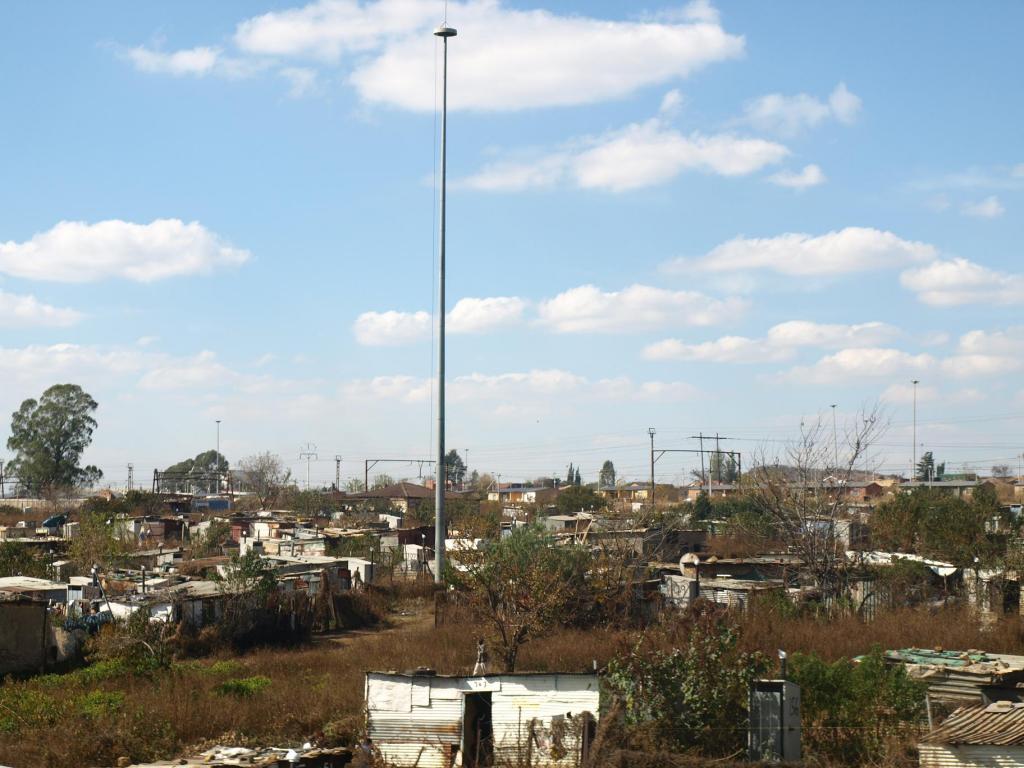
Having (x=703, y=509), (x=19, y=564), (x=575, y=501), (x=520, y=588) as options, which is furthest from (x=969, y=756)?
(x=575, y=501)

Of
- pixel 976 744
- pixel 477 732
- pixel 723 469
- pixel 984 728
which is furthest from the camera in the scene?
pixel 723 469

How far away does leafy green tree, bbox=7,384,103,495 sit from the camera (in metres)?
87.2

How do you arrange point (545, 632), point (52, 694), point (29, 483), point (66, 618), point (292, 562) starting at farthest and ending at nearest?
point (29, 483) → point (292, 562) → point (66, 618) → point (545, 632) → point (52, 694)

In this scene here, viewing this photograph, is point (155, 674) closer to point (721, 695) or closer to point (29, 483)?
point (721, 695)

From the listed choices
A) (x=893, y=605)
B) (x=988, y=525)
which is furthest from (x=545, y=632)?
(x=988, y=525)

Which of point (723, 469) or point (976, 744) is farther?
point (723, 469)

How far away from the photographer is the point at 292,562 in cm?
3403

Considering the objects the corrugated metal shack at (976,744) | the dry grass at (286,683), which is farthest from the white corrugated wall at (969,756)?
the dry grass at (286,683)

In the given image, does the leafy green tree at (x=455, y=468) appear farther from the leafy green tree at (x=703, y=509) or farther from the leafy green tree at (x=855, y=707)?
the leafy green tree at (x=855, y=707)

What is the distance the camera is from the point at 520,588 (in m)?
19.7

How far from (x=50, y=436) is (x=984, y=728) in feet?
287

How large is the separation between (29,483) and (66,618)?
6991 cm

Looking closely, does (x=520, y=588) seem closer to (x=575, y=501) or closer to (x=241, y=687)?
(x=241, y=687)

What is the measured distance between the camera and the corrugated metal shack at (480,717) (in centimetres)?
1334
